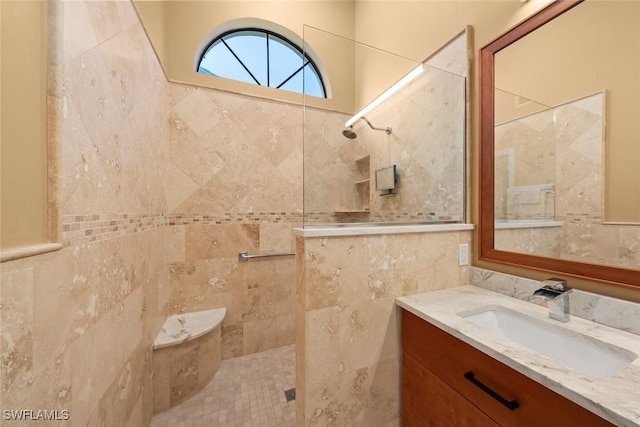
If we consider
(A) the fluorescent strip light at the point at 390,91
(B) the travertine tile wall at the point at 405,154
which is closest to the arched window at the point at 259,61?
(A) the fluorescent strip light at the point at 390,91

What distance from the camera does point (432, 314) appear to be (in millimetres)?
920

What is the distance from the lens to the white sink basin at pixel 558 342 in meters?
0.70

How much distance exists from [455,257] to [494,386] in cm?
67

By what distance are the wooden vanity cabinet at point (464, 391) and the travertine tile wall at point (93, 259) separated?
1244mm

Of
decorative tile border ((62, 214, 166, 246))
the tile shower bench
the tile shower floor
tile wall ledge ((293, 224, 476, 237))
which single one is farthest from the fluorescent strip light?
the tile shower floor

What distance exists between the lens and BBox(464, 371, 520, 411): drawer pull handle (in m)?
0.64

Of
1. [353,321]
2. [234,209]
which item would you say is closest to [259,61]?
[234,209]

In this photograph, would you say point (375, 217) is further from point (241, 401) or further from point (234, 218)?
point (241, 401)

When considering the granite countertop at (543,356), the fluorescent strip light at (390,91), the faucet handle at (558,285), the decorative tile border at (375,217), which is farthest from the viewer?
the fluorescent strip light at (390,91)

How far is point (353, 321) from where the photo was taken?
40.8 inches

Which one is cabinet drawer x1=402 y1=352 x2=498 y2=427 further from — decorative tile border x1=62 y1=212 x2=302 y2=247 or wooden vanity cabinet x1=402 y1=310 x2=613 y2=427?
decorative tile border x1=62 y1=212 x2=302 y2=247

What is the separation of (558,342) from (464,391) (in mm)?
400

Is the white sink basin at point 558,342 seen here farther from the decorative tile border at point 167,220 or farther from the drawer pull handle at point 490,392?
the decorative tile border at point 167,220

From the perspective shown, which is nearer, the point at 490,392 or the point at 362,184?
the point at 490,392
